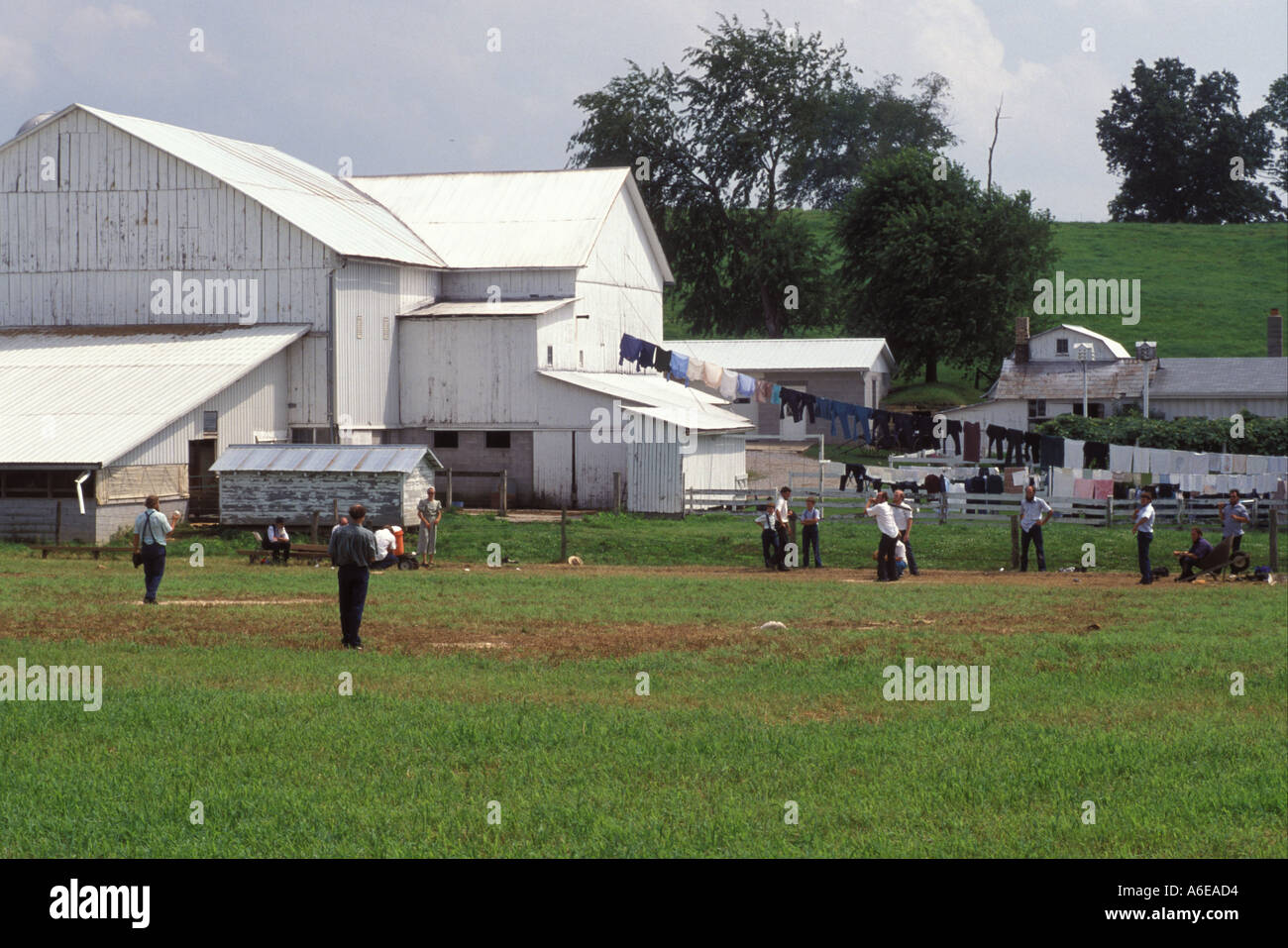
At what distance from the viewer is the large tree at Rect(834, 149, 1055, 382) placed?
75.1m

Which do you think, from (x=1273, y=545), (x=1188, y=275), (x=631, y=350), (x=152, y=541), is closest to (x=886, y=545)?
(x=1273, y=545)

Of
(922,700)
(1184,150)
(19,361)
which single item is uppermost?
(1184,150)

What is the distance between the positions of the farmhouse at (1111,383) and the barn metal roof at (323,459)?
3248cm

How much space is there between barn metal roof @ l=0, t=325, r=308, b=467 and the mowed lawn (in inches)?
491

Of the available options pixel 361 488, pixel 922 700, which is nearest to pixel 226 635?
pixel 922 700

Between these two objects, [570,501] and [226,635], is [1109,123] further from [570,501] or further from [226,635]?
[226,635]

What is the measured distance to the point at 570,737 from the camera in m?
12.8

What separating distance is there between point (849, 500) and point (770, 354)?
3048 centimetres

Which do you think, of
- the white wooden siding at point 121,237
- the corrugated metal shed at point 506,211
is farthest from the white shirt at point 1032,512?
the corrugated metal shed at point 506,211

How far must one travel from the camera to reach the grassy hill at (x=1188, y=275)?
284 ft

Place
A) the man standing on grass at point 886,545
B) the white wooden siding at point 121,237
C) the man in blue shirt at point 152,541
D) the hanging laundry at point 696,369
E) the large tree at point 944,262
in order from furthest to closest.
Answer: the large tree at point 944,262, the hanging laundry at point 696,369, the white wooden siding at point 121,237, the man standing on grass at point 886,545, the man in blue shirt at point 152,541

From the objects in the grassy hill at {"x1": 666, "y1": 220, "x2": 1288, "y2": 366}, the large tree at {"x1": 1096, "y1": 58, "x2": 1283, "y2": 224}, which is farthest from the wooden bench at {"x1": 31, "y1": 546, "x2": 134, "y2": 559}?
the large tree at {"x1": 1096, "y1": 58, "x2": 1283, "y2": 224}

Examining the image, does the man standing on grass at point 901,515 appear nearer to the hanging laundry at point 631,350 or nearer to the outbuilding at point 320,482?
the outbuilding at point 320,482

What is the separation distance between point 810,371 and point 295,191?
30.0 meters
